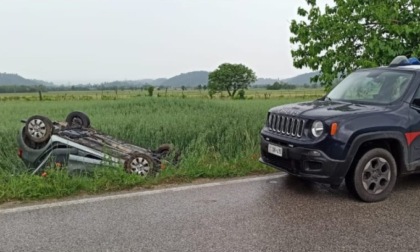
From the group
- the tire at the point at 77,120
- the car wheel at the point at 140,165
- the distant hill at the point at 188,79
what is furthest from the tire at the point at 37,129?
the distant hill at the point at 188,79

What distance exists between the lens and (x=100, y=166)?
223 inches

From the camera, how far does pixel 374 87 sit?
5371 millimetres

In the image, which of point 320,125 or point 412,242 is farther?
point 320,125

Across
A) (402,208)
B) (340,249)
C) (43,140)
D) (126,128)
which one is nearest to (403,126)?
(402,208)

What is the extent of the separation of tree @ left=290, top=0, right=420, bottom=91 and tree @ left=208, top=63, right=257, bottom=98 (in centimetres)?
6572

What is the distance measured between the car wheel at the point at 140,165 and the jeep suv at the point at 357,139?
1797mm

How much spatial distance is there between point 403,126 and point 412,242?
1806 mm

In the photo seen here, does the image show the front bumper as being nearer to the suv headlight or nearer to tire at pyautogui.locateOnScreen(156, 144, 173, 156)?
the suv headlight

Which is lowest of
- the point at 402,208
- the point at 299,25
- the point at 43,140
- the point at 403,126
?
the point at 402,208

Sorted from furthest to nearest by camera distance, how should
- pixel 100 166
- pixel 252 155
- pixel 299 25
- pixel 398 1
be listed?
pixel 299 25 < pixel 398 1 < pixel 252 155 < pixel 100 166

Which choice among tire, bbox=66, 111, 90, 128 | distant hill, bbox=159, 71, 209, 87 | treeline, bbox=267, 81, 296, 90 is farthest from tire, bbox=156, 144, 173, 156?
distant hill, bbox=159, 71, 209, 87

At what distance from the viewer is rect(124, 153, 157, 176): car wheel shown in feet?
18.6

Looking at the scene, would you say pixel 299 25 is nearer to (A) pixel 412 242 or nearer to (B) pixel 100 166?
(B) pixel 100 166

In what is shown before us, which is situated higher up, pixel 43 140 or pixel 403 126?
pixel 403 126
